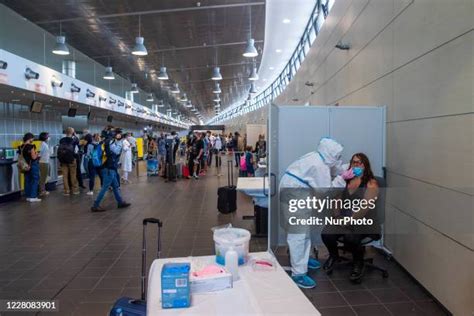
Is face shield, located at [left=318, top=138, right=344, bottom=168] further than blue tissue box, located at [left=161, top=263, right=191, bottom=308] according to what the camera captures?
Yes

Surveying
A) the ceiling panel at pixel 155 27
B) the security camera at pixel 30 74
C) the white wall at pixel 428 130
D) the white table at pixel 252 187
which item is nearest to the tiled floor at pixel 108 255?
the white wall at pixel 428 130

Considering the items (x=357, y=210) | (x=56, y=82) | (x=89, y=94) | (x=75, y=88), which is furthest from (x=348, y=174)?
(x=89, y=94)

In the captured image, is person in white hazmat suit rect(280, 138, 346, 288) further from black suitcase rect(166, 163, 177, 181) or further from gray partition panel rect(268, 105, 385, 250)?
black suitcase rect(166, 163, 177, 181)

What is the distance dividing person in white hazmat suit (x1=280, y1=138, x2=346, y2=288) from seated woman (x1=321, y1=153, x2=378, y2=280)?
0.29 m

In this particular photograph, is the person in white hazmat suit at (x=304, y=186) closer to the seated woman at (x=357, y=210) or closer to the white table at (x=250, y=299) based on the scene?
the seated woman at (x=357, y=210)

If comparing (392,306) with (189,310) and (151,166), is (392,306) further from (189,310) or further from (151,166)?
(151,166)

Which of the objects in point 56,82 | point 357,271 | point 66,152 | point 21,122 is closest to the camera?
point 357,271

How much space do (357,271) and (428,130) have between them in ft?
4.72

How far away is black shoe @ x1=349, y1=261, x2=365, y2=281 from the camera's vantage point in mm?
3357

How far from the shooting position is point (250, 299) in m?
1.64

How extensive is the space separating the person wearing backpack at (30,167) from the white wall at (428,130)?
20.9 feet

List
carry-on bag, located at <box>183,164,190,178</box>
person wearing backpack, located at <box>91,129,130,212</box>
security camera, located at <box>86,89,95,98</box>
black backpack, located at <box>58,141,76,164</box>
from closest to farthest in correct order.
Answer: person wearing backpack, located at <box>91,129,130,212</box>
black backpack, located at <box>58,141,76,164</box>
security camera, located at <box>86,89,95,98</box>
carry-on bag, located at <box>183,164,190,178</box>

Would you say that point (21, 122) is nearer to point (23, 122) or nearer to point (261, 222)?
point (23, 122)

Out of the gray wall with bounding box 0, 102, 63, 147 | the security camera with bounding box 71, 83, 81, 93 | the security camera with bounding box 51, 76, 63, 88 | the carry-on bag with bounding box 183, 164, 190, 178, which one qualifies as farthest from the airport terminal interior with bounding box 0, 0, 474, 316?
the carry-on bag with bounding box 183, 164, 190, 178
